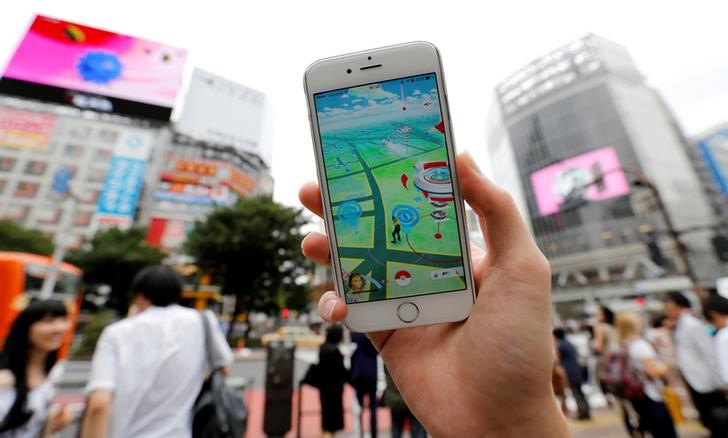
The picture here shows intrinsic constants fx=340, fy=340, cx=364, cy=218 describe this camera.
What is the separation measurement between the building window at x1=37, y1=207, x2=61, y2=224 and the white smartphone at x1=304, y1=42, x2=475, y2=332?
138ft

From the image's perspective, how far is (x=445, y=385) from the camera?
51.8 inches

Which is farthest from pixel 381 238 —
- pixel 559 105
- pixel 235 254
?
pixel 559 105

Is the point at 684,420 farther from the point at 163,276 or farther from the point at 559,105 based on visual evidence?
the point at 559,105

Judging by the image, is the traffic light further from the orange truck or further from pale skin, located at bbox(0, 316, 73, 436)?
the orange truck

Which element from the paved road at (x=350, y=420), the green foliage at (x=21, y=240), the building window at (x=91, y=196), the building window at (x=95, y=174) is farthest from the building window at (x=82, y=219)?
the paved road at (x=350, y=420)

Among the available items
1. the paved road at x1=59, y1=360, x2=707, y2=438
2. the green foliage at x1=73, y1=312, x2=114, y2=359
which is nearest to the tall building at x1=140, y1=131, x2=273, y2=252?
the green foliage at x1=73, y1=312, x2=114, y2=359

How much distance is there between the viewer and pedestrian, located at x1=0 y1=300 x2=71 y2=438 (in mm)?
1944

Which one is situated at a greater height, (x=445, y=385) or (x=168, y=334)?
(x=168, y=334)

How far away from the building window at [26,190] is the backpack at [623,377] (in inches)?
1754

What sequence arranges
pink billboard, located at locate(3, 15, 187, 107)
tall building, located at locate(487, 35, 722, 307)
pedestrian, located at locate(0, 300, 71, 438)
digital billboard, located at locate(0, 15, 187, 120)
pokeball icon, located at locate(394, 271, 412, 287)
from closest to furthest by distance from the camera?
1. pokeball icon, located at locate(394, 271, 412, 287)
2. pedestrian, located at locate(0, 300, 71, 438)
3. digital billboard, located at locate(0, 15, 187, 120)
4. pink billboard, located at locate(3, 15, 187, 107)
5. tall building, located at locate(487, 35, 722, 307)

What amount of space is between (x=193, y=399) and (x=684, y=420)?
7.39 metres

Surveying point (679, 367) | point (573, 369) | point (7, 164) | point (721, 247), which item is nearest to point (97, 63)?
point (7, 164)

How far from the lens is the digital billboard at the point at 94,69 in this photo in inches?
1096

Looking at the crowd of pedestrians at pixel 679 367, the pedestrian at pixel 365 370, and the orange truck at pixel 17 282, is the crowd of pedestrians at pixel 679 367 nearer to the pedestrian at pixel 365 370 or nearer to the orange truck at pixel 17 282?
the pedestrian at pixel 365 370
